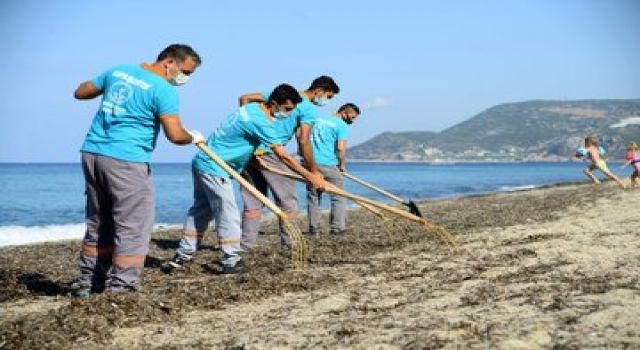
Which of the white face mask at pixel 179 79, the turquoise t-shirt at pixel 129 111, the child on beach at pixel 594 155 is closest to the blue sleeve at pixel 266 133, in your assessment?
the white face mask at pixel 179 79

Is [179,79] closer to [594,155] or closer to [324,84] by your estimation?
[324,84]

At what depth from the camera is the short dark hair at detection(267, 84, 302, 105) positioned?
680cm

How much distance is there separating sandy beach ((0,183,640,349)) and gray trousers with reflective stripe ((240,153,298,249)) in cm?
36

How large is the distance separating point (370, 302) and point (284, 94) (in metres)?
2.74

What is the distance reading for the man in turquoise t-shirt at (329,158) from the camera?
388 inches

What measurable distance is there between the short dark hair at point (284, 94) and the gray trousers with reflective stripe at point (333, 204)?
9.90 feet

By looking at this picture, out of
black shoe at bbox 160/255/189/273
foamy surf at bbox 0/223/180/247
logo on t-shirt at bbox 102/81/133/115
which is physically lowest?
foamy surf at bbox 0/223/180/247

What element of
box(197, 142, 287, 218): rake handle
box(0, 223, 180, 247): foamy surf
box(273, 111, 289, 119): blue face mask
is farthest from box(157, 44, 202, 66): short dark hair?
box(0, 223, 180, 247): foamy surf

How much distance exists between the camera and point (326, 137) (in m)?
9.90

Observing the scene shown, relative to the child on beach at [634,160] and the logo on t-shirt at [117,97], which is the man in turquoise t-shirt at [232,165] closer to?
the logo on t-shirt at [117,97]

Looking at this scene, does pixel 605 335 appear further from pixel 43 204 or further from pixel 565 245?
pixel 43 204

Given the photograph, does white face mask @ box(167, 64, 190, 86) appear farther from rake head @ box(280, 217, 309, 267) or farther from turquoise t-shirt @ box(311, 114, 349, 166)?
turquoise t-shirt @ box(311, 114, 349, 166)

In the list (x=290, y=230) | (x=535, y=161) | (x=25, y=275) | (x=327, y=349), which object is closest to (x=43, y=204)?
(x=25, y=275)

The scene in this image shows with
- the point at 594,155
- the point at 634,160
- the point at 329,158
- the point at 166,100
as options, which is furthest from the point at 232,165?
the point at 634,160
